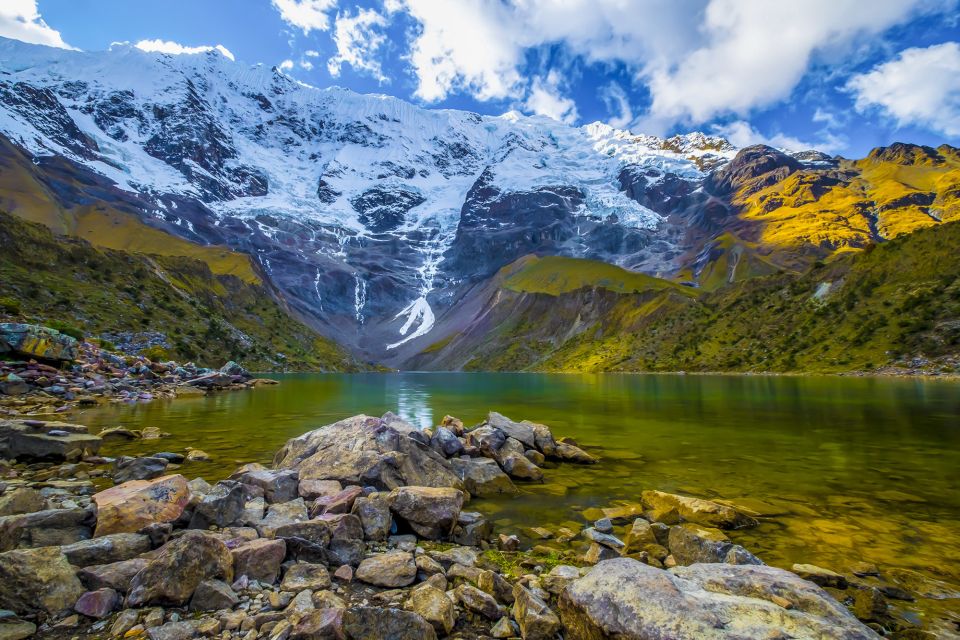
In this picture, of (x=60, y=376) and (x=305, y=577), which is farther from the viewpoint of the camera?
(x=60, y=376)

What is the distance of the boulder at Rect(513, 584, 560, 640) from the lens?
289 inches

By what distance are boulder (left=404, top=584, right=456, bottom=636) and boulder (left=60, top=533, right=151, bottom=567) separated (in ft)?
18.8

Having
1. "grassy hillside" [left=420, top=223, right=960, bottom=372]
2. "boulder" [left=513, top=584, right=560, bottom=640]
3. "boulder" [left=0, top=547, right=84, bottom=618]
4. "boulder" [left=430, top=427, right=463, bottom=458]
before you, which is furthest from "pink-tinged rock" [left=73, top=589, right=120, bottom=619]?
"grassy hillside" [left=420, top=223, right=960, bottom=372]

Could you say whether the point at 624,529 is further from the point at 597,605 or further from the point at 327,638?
the point at 327,638

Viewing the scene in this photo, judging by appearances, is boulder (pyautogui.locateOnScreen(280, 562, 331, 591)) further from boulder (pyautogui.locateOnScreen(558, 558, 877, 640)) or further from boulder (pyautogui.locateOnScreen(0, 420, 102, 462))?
boulder (pyautogui.locateOnScreen(0, 420, 102, 462))

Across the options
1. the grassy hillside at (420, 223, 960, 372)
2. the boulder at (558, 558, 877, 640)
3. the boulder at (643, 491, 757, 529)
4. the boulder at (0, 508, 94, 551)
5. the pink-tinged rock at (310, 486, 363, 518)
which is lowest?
the boulder at (643, 491, 757, 529)

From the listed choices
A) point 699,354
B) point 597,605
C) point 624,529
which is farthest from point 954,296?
point 597,605

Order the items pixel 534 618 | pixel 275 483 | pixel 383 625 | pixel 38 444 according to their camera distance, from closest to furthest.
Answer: pixel 383 625, pixel 534 618, pixel 275 483, pixel 38 444

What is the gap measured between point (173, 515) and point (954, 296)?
400ft

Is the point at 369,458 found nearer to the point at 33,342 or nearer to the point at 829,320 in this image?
the point at 33,342

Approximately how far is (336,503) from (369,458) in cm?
402

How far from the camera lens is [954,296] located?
8619cm

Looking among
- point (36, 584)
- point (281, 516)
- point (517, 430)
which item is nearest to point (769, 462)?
point (517, 430)

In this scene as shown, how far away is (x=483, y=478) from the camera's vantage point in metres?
18.1
